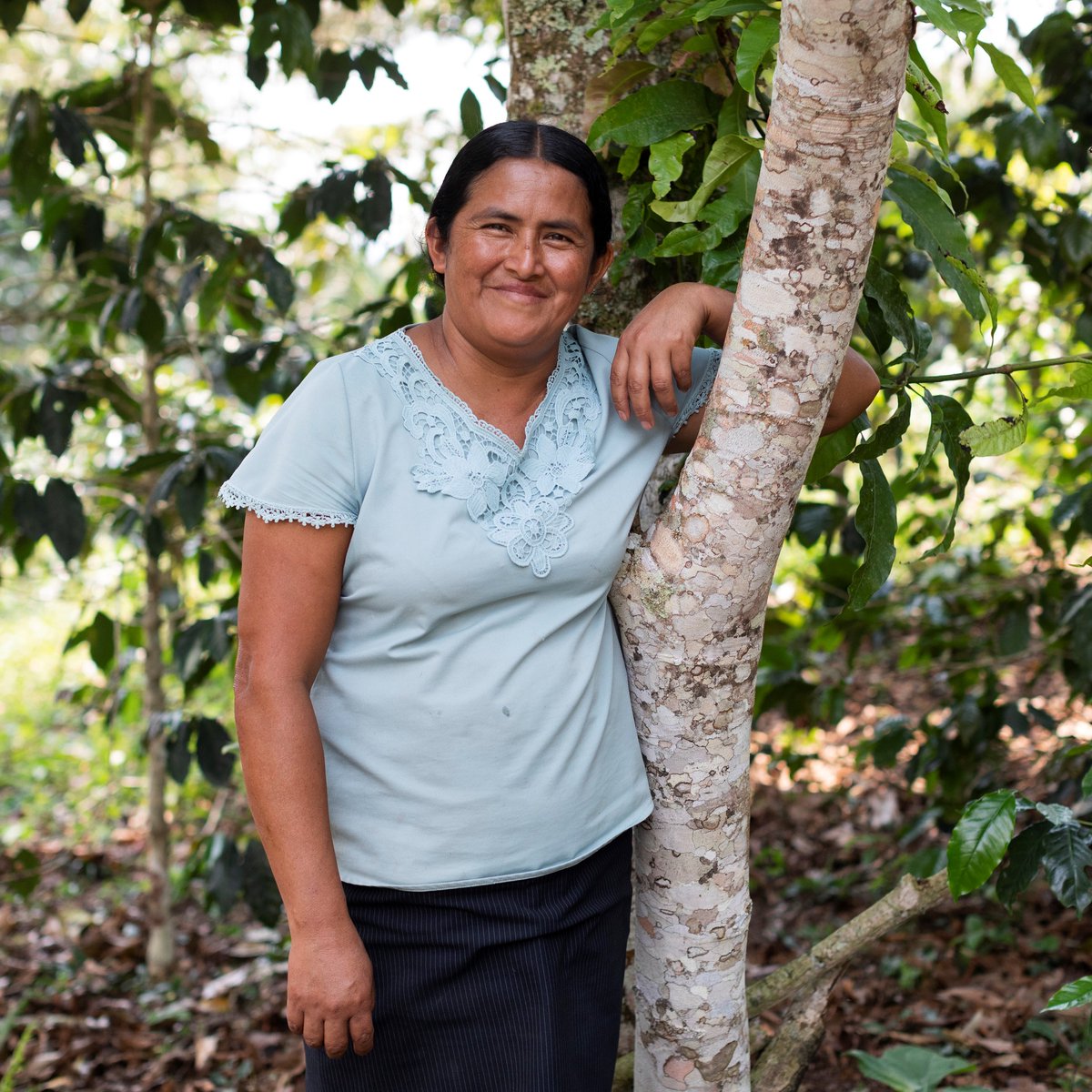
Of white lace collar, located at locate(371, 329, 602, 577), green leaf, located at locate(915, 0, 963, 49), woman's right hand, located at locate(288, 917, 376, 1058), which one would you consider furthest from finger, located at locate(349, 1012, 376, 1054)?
green leaf, located at locate(915, 0, 963, 49)

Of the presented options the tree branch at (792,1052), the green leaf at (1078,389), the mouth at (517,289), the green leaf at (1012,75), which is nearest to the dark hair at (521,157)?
the mouth at (517,289)

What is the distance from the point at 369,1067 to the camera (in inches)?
56.2

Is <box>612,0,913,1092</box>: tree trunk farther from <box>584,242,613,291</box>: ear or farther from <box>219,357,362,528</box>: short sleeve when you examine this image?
<box>219,357,362,528</box>: short sleeve

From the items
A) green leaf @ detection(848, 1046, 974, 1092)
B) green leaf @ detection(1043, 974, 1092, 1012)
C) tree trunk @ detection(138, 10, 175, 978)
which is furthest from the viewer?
tree trunk @ detection(138, 10, 175, 978)

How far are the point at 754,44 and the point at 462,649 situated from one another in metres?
0.81

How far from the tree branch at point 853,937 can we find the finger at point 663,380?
0.87m

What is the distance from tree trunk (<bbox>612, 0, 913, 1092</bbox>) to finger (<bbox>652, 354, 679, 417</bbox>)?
0.23 feet

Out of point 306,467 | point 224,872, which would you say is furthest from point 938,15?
point 224,872

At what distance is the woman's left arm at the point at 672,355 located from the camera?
1447mm

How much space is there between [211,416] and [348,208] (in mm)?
857

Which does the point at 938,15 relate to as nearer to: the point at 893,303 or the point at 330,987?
the point at 893,303

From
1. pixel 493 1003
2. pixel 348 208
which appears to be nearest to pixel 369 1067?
pixel 493 1003

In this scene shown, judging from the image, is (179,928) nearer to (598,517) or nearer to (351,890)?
(351,890)

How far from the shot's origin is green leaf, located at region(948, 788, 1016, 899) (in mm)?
1542
